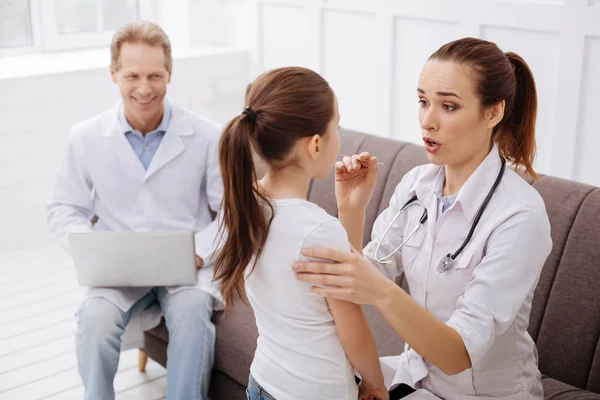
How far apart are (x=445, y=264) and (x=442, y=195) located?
0.21 meters

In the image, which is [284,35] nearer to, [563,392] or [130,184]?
[130,184]

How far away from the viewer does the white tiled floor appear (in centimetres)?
297

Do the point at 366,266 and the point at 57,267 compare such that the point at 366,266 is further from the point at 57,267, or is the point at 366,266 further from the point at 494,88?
the point at 57,267

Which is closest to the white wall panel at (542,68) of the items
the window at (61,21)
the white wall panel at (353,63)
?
the white wall panel at (353,63)

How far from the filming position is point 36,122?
4.28 meters

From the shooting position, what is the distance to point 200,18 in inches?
199

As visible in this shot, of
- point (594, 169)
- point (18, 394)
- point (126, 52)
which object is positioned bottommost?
point (18, 394)

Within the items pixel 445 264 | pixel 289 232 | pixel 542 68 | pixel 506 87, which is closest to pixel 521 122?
pixel 506 87

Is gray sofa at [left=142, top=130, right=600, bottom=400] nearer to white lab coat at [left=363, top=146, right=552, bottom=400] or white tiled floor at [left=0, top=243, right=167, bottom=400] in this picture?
white lab coat at [left=363, top=146, right=552, bottom=400]

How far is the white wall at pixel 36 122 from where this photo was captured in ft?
13.7

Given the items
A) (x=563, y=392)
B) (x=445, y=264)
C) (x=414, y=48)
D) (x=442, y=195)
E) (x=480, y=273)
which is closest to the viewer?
(x=480, y=273)

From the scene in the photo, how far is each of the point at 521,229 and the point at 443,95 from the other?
0.35 m

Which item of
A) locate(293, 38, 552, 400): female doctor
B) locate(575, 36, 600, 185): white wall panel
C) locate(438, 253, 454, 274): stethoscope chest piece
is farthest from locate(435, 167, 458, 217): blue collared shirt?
locate(575, 36, 600, 185): white wall panel

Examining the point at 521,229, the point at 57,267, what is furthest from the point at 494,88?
the point at 57,267
